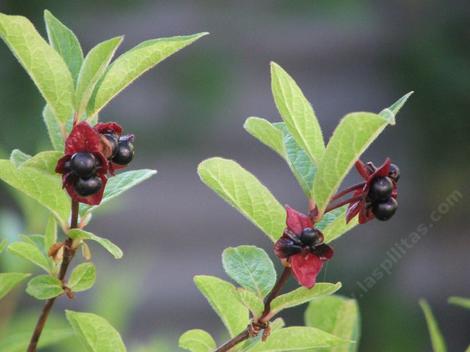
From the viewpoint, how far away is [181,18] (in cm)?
270

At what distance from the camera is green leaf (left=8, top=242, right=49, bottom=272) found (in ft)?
1.77

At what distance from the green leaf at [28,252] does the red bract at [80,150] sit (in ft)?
0.24

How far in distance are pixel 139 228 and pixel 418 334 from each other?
0.88 metres

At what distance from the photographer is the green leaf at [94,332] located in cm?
52

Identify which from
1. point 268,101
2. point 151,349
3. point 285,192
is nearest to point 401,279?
point 285,192

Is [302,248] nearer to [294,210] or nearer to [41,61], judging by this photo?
[294,210]

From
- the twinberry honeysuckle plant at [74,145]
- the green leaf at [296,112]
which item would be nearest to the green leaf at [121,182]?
the twinberry honeysuckle plant at [74,145]

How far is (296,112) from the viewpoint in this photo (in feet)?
1.60

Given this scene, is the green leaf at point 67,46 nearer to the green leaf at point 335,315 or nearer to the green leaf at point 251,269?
the green leaf at point 251,269

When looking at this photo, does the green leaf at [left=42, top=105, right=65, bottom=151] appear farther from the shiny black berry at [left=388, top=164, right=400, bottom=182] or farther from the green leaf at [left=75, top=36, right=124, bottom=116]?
the shiny black berry at [left=388, top=164, right=400, bottom=182]

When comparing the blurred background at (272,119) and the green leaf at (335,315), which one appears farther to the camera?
the blurred background at (272,119)

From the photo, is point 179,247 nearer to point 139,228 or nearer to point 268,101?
point 139,228

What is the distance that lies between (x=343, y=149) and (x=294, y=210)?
0.16 ft

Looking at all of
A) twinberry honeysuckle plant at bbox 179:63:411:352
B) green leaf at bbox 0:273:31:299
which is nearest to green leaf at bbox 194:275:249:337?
twinberry honeysuckle plant at bbox 179:63:411:352
